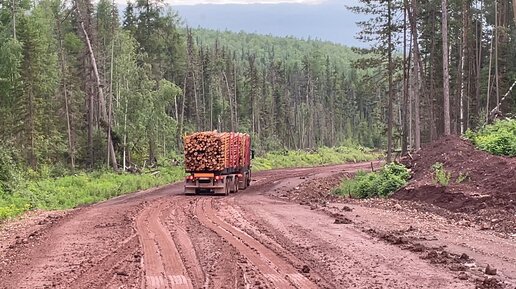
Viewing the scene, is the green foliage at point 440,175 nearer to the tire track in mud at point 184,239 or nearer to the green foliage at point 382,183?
the green foliage at point 382,183

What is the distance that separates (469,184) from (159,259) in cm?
1198

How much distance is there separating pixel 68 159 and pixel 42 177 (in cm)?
1231

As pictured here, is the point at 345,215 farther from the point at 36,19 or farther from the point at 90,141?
the point at 36,19

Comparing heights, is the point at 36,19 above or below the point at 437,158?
above

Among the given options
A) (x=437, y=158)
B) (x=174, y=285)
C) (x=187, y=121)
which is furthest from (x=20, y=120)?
(x=187, y=121)

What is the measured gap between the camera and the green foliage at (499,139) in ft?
72.7

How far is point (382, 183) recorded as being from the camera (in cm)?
2369

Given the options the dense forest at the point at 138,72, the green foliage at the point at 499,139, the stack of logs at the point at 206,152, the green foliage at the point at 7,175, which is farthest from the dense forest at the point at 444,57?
the green foliage at the point at 7,175

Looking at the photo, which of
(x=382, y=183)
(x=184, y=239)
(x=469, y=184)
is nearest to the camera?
(x=184, y=239)

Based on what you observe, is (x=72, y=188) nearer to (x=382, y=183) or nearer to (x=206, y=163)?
(x=206, y=163)

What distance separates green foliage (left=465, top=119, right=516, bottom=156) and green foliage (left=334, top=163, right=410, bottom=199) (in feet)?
10.2

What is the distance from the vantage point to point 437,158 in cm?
2322

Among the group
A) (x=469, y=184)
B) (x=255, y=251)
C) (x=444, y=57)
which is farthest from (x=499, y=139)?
(x=255, y=251)

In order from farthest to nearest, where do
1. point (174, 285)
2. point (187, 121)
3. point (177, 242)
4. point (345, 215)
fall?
point (187, 121) < point (345, 215) < point (177, 242) < point (174, 285)
